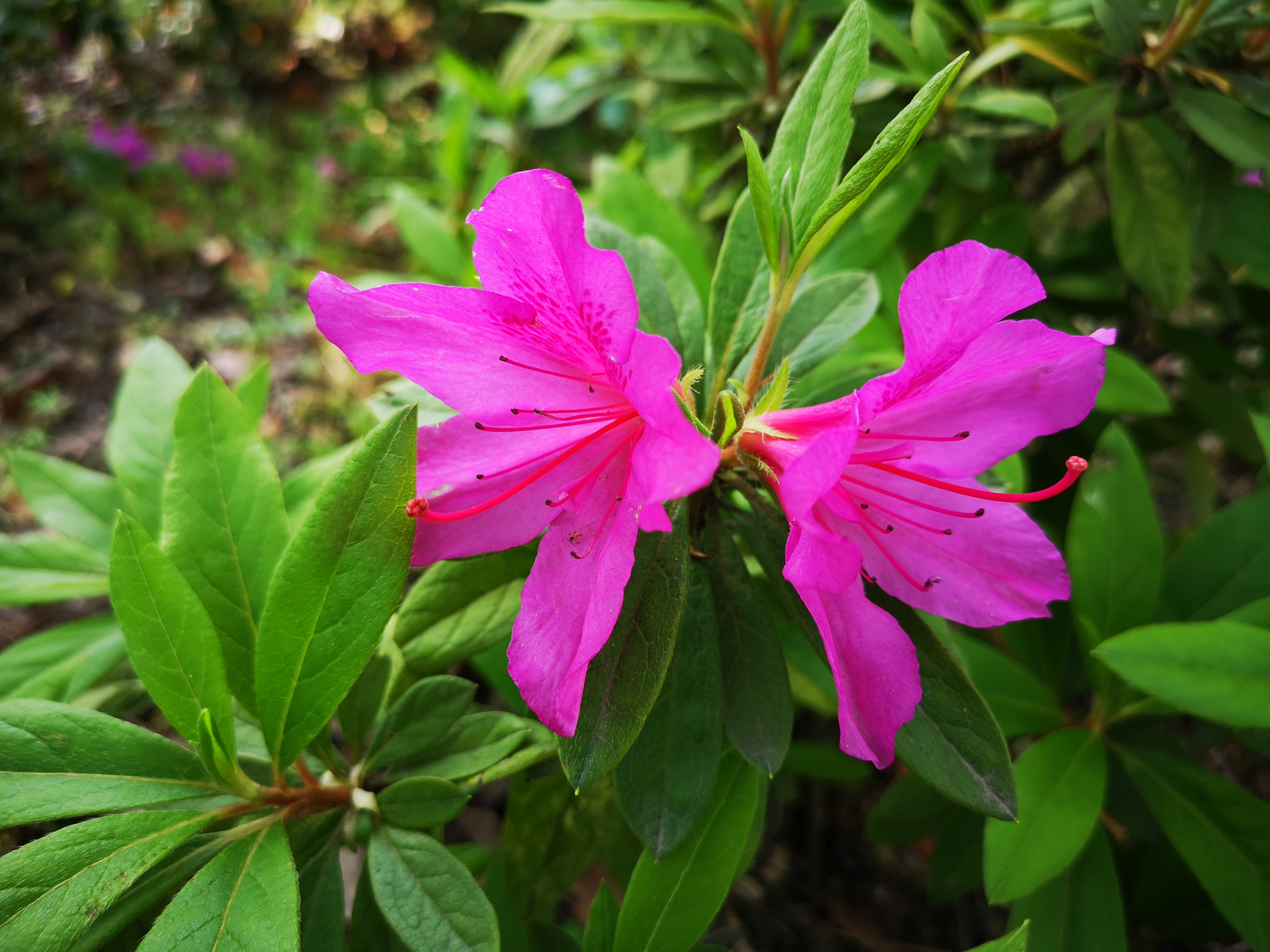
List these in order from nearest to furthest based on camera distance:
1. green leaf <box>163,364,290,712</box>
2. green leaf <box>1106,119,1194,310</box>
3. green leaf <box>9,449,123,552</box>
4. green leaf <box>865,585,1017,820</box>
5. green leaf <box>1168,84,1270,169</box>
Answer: green leaf <box>865,585,1017,820</box>, green leaf <box>163,364,290,712</box>, green leaf <box>1168,84,1270,169</box>, green leaf <box>1106,119,1194,310</box>, green leaf <box>9,449,123,552</box>

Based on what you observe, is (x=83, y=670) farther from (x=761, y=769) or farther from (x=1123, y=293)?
(x=1123, y=293)

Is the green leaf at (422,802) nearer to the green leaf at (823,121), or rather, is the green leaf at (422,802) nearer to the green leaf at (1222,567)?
the green leaf at (823,121)

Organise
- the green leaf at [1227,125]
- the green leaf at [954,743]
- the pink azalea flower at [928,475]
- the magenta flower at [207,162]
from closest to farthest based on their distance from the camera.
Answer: the pink azalea flower at [928,475]
the green leaf at [954,743]
the green leaf at [1227,125]
the magenta flower at [207,162]

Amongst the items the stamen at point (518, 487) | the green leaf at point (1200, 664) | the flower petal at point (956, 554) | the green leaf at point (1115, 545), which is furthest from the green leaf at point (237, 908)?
the green leaf at point (1115, 545)

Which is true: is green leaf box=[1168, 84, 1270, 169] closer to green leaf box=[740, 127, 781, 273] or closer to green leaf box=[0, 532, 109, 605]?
green leaf box=[740, 127, 781, 273]

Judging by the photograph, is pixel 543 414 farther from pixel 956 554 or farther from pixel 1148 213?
pixel 1148 213

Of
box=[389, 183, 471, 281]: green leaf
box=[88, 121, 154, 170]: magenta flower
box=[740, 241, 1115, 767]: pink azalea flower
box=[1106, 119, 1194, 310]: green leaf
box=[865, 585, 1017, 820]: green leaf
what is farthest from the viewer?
box=[88, 121, 154, 170]: magenta flower

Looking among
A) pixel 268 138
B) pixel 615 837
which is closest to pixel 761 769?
pixel 615 837

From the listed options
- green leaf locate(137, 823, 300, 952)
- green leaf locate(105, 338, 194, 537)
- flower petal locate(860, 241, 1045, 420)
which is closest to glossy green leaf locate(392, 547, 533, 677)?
green leaf locate(137, 823, 300, 952)
